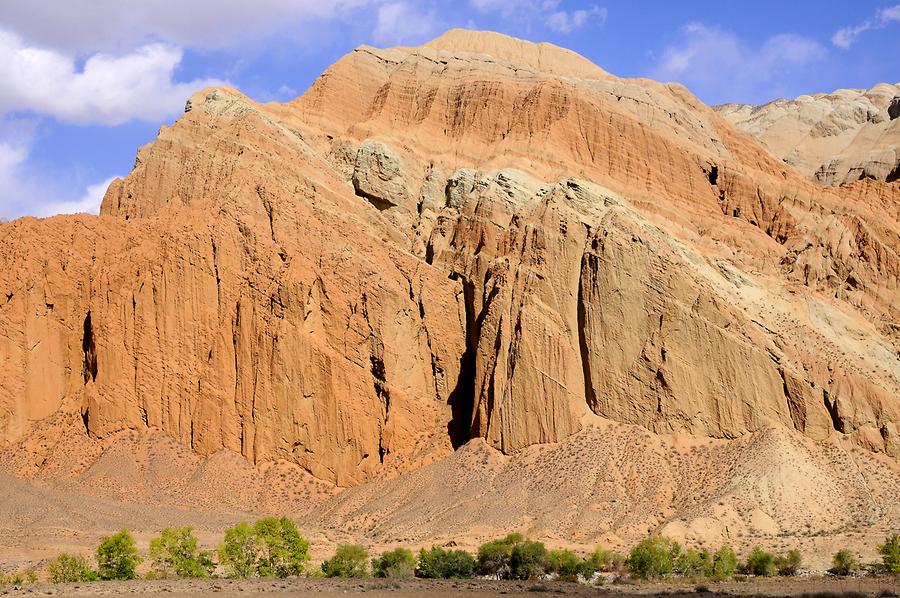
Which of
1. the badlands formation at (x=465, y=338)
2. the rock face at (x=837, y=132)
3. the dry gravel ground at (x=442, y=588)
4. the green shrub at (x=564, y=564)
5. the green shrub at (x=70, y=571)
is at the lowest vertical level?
the dry gravel ground at (x=442, y=588)

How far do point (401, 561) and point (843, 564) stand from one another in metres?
17.4

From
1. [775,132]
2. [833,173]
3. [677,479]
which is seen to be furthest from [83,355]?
[775,132]

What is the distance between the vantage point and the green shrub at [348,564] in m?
47.0

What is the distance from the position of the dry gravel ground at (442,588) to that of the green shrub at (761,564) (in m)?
1.64

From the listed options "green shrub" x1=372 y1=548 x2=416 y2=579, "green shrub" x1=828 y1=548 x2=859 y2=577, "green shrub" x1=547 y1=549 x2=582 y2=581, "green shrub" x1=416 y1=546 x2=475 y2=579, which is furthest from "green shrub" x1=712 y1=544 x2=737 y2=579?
"green shrub" x1=372 y1=548 x2=416 y2=579

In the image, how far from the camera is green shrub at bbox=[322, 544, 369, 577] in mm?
46969

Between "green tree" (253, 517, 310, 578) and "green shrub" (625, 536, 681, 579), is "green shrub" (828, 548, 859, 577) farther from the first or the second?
"green tree" (253, 517, 310, 578)

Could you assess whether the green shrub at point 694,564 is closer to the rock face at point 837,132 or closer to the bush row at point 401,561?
the bush row at point 401,561

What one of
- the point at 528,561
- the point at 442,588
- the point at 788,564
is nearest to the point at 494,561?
the point at 528,561

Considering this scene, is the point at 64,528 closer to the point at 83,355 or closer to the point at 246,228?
the point at 83,355

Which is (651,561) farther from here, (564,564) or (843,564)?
(843,564)

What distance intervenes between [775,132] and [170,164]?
172 feet

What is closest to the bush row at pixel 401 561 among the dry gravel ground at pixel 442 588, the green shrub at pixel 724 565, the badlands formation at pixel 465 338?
the green shrub at pixel 724 565

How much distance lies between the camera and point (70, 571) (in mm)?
45969
